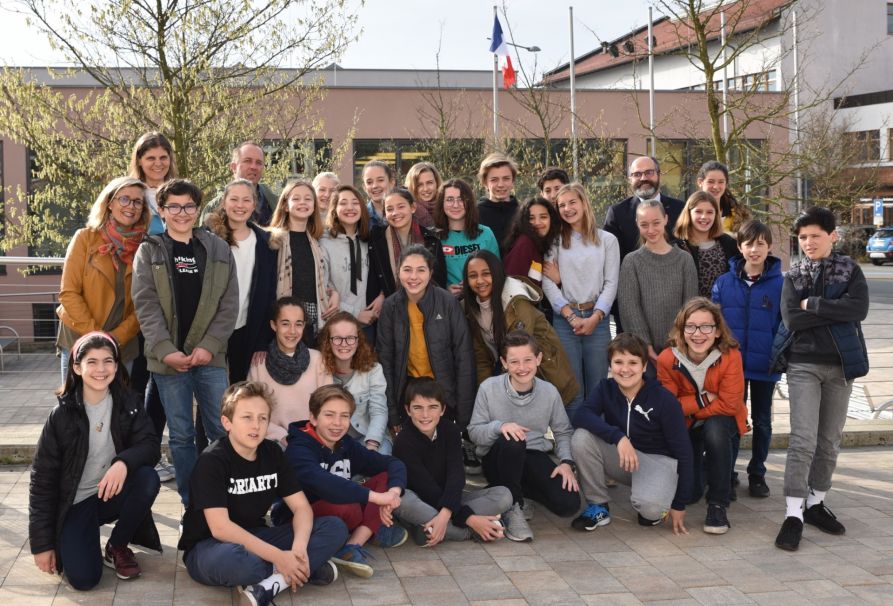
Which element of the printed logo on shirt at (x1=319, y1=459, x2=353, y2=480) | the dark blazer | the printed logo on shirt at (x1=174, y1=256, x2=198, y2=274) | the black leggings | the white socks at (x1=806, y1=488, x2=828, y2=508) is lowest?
the white socks at (x1=806, y1=488, x2=828, y2=508)

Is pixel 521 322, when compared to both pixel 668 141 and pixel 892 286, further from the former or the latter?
pixel 892 286

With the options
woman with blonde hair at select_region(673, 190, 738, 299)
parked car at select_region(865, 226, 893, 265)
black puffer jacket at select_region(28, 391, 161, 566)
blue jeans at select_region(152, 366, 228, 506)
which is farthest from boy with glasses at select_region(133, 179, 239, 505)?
parked car at select_region(865, 226, 893, 265)

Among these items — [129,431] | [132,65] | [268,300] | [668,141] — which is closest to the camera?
[129,431]

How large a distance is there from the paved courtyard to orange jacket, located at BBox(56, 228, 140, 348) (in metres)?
1.15

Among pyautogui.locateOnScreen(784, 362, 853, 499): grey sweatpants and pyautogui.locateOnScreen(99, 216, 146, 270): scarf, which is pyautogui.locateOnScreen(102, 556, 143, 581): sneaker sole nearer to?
pyautogui.locateOnScreen(99, 216, 146, 270): scarf

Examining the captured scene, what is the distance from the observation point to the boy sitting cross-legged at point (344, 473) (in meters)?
4.93

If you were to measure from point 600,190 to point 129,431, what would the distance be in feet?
54.4

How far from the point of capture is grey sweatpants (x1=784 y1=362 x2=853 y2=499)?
17.6ft

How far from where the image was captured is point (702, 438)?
5758 mm

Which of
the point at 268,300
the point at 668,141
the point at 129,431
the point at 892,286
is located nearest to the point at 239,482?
the point at 129,431

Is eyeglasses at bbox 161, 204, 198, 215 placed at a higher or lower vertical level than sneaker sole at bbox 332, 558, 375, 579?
higher

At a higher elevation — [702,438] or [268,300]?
[268,300]

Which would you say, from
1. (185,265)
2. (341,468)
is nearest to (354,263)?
(185,265)

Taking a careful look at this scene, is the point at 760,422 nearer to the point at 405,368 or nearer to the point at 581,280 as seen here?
the point at 581,280
